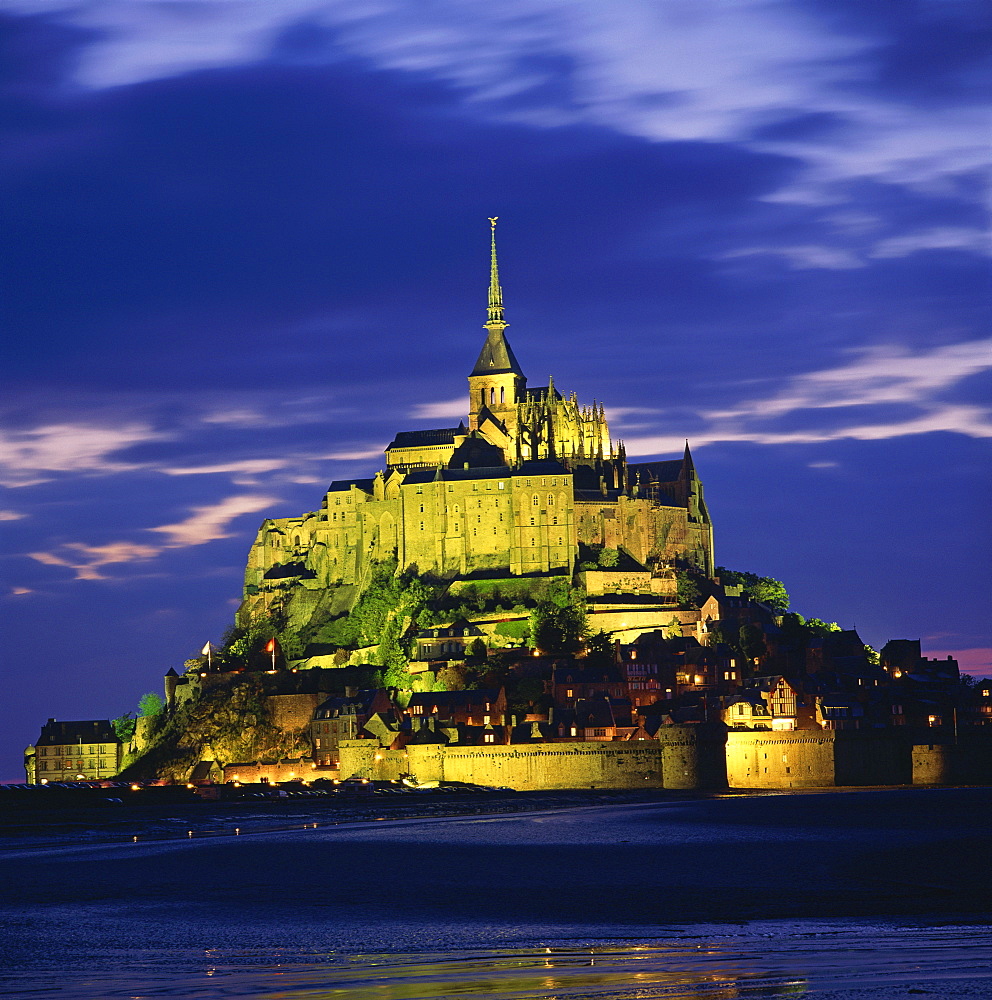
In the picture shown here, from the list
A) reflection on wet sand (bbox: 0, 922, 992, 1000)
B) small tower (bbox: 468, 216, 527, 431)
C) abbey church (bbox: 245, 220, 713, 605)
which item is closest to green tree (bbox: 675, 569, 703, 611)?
abbey church (bbox: 245, 220, 713, 605)

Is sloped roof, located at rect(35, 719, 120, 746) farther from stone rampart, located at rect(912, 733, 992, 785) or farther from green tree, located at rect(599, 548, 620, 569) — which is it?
A: stone rampart, located at rect(912, 733, 992, 785)

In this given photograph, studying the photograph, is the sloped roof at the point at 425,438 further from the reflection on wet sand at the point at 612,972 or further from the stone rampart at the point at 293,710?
the reflection on wet sand at the point at 612,972

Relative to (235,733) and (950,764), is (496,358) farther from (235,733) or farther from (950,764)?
(950,764)

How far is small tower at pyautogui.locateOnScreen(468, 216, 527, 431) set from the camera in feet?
477

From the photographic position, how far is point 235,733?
11000cm

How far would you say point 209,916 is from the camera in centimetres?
4025

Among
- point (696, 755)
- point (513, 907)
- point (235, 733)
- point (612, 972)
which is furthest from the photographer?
point (235, 733)

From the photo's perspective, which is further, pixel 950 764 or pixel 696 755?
pixel 950 764

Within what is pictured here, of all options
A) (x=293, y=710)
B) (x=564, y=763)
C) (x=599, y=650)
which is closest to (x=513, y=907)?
(x=564, y=763)

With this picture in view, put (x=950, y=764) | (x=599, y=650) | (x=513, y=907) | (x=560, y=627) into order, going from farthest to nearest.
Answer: (x=560, y=627)
(x=599, y=650)
(x=950, y=764)
(x=513, y=907)

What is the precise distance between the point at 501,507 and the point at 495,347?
81.3 feet

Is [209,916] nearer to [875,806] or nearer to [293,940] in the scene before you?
[293,940]

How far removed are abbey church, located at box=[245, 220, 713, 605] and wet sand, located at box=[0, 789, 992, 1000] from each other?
202ft

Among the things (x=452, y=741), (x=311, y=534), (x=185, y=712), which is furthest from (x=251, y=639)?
(x=452, y=741)
